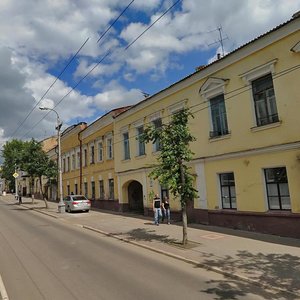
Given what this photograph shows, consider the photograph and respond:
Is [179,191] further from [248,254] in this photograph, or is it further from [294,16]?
[294,16]

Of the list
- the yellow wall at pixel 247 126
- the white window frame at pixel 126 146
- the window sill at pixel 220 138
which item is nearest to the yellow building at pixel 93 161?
the white window frame at pixel 126 146

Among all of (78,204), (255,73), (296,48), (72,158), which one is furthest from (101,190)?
(296,48)

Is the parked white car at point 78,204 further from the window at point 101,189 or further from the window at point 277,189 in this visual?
the window at point 277,189

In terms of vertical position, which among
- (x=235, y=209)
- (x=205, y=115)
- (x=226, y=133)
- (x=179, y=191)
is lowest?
(x=235, y=209)

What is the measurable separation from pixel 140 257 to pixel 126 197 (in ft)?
49.3

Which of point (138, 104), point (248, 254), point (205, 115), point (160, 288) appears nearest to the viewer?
point (160, 288)

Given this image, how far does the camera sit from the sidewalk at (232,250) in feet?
26.4

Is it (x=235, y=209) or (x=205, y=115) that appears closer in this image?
(x=235, y=209)

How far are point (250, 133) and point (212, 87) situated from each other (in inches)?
134

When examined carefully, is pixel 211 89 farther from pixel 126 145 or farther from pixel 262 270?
pixel 126 145

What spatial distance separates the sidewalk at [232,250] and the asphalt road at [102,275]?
→ 51 centimetres

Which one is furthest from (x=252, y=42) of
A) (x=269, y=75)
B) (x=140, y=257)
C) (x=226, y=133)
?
(x=140, y=257)

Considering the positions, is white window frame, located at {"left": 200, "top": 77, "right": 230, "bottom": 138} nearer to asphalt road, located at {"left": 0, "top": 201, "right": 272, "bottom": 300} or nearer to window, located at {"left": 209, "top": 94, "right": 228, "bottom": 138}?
window, located at {"left": 209, "top": 94, "right": 228, "bottom": 138}

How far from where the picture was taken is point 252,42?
1408cm
